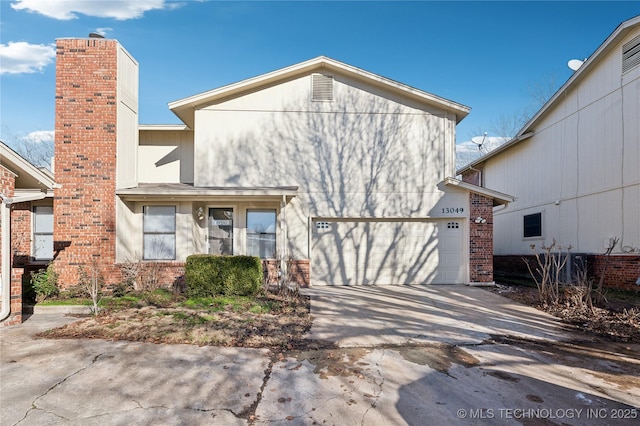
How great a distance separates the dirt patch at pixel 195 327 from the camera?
239 inches

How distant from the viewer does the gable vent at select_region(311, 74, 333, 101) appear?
1202 cm

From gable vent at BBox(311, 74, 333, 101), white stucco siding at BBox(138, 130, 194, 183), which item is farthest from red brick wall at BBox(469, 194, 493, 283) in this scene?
white stucco siding at BBox(138, 130, 194, 183)

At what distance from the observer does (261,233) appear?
1155 centimetres

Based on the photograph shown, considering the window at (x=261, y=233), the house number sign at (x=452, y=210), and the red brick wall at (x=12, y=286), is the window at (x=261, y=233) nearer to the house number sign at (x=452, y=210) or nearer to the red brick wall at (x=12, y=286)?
the house number sign at (x=452, y=210)

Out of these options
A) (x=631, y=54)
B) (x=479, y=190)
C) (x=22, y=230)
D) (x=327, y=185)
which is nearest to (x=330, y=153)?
(x=327, y=185)

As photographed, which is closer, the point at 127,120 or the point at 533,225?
the point at 127,120

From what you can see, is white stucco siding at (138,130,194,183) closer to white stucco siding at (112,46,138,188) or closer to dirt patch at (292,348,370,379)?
white stucco siding at (112,46,138,188)

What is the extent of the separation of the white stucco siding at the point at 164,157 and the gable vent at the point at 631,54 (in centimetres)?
1406

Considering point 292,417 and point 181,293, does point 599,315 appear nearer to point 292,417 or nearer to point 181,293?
point 292,417

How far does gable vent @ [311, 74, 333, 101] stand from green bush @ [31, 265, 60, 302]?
29.1 feet

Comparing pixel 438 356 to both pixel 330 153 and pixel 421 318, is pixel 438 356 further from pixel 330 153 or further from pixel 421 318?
pixel 330 153

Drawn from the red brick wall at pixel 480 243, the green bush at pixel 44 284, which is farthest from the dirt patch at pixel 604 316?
the green bush at pixel 44 284

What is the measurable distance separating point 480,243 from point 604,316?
4.38 meters

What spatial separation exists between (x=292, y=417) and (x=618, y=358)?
202 inches
